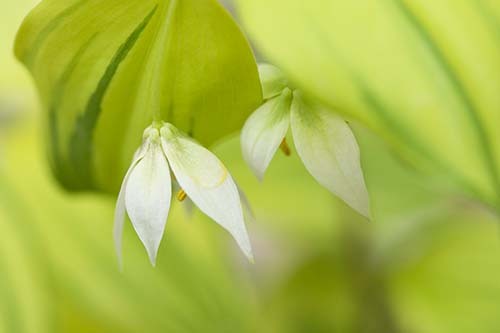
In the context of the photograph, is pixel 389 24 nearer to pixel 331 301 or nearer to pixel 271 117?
pixel 271 117

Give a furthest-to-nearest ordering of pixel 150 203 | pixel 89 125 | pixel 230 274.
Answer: pixel 230 274
pixel 89 125
pixel 150 203

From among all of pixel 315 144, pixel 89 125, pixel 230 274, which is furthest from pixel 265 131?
pixel 230 274

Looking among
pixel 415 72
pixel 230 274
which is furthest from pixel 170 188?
pixel 230 274

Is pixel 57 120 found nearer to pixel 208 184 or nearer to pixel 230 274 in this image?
pixel 208 184

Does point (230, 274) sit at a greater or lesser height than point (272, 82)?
lesser

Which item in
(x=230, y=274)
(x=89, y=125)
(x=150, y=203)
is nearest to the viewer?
(x=150, y=203)

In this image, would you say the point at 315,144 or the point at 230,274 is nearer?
the point at 315,144

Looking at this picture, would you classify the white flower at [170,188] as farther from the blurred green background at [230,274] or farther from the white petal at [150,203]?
the blurred green background at [230,274]

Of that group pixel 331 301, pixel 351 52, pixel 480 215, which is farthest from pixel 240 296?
pixel 351 52
